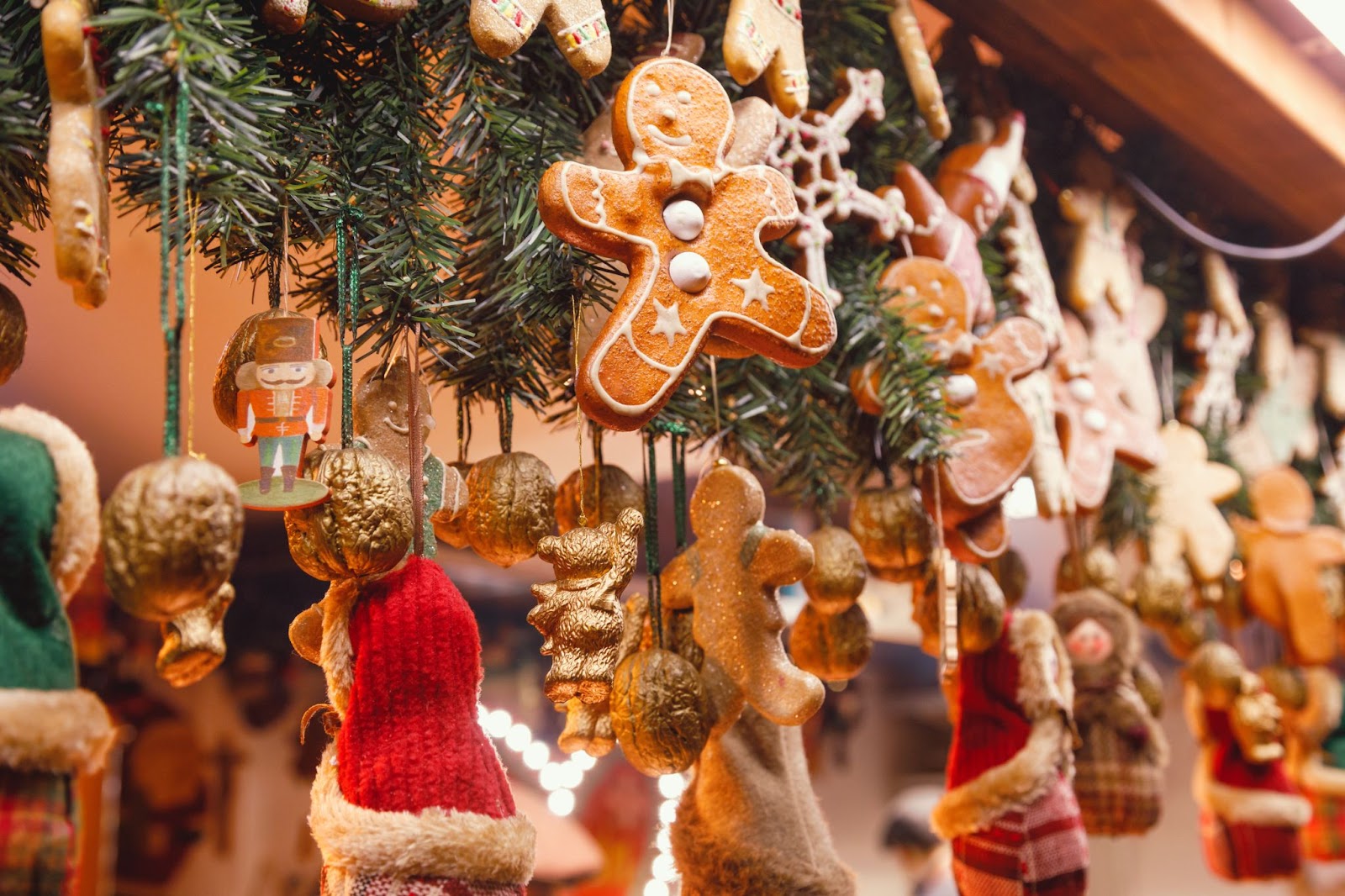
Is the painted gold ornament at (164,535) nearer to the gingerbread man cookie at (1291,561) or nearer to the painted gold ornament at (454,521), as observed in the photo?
the painted gold ornament at (454,521)

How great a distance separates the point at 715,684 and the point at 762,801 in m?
0.11

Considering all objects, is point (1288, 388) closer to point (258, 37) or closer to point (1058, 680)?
point (1058, 680)

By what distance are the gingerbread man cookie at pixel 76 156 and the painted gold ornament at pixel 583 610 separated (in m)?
0.31

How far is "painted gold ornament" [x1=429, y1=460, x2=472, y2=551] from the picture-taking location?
884mm

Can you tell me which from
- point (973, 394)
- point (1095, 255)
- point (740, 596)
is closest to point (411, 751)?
point (740, 596)

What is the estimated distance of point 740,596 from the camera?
95 centimetres

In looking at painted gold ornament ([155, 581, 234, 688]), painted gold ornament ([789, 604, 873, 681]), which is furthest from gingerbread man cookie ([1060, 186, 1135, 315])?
painted gold ornament ([155, 581, 234, 688])

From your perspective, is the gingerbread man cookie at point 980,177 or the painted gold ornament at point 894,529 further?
the gingerbread man cookie at point 980,177

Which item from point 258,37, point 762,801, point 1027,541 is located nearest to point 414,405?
point 258,37

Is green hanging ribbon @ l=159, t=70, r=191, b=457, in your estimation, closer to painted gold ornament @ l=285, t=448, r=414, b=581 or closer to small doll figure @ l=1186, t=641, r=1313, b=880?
painted gold ornament @ l=285, t=448, r=414, b=581

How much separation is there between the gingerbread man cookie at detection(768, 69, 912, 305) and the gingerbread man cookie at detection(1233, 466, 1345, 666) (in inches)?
35.8

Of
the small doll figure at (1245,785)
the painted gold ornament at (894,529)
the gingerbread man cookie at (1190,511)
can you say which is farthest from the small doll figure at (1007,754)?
the small doll figure at (1245,785)

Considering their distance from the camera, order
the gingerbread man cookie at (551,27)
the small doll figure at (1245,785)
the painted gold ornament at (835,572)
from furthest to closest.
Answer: the small doll figure at (1245,785)
the painted gold ornament at (835,572)
the gingerbread man cookie at (551,27)

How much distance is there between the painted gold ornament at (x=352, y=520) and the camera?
74 centimetres
